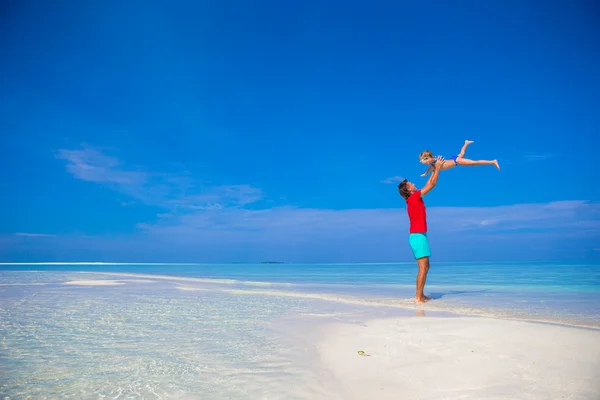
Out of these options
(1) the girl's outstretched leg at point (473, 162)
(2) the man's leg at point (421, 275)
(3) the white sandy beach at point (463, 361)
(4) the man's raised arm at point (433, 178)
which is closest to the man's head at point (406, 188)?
(4) the man's raised arm at point (433, 178)

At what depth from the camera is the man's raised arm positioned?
25.8ft

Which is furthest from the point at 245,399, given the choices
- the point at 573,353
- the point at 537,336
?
the point at 537,336

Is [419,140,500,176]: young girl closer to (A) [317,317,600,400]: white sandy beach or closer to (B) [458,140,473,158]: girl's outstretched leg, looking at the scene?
(B) [458,140,473,158]: girl's outstretched leg

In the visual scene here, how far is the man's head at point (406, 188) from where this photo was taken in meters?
8.44

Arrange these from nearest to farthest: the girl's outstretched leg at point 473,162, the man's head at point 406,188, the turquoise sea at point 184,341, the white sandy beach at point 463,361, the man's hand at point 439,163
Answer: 1. the white sandy beach at point 463,361
2. the turquoise sea at point 184,341
3. the girl's outstretched leg at point 473,162
4. the man's hand at point 439,163
5. the man's head at point 406,188

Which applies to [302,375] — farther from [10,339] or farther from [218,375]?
[10,339]

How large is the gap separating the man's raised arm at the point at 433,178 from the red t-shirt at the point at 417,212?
15cm

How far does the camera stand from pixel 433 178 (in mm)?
7934

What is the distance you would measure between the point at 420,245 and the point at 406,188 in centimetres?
126

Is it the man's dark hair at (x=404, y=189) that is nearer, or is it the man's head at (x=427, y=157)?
the man's head at (x=427, y=157)

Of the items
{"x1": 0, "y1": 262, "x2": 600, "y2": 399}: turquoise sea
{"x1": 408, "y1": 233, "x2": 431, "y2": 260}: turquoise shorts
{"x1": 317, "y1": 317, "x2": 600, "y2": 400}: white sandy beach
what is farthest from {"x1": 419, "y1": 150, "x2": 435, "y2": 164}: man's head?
{"x1": 317, "y1": 317, "x2": 600, "y2": 400}: white sandy beach

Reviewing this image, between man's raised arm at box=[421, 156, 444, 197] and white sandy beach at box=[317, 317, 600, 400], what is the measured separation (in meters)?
3.34

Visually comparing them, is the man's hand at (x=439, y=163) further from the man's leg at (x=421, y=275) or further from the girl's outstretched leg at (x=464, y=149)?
the man's leg at (x=421, y=275)

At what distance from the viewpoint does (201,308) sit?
24.3 ft
